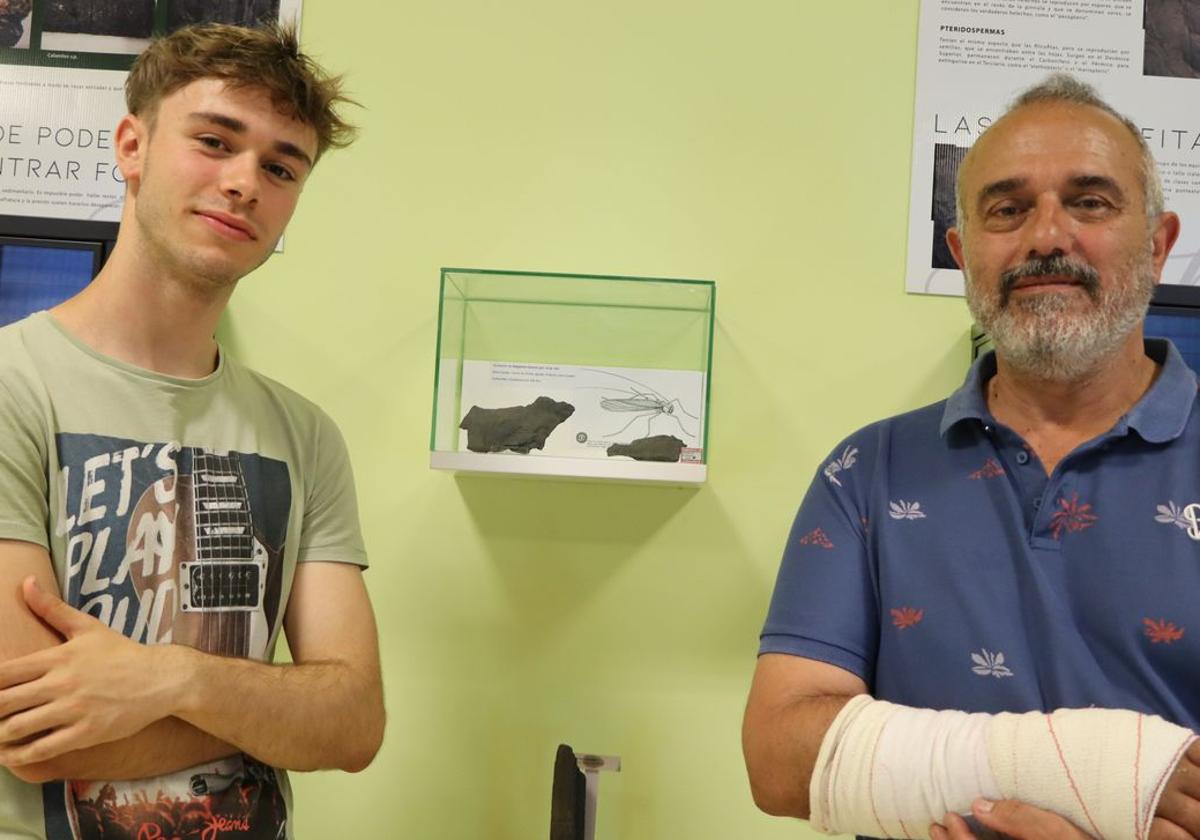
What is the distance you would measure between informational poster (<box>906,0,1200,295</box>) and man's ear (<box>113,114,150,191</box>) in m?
1.54

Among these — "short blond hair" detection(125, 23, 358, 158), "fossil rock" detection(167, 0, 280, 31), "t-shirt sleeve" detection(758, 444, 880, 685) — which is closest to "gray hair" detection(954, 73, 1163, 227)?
"t-shirt sleeve" detection(758, 444, 880, 685)

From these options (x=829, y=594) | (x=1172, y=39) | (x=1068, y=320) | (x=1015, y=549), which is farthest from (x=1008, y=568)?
(x=1172, y=39)

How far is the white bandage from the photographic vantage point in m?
1.18

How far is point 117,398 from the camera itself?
1.51 metres

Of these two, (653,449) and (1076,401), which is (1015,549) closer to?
(1076,401)

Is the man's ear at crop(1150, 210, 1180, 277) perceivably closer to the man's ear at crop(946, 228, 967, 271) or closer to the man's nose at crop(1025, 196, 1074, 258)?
the man's nose at crop(1025, 196, 1074, 258)

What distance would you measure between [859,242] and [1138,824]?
1.45 metres

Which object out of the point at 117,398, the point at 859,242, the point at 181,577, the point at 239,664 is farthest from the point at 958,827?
the point at 859,242

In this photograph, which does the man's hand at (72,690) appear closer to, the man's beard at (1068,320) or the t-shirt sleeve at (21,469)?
Result: the t-shirt sleeve at (21,469)

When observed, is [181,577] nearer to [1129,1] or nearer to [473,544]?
[473,544]

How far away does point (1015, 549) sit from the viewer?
149 cm

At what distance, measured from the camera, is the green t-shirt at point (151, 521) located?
1.39m

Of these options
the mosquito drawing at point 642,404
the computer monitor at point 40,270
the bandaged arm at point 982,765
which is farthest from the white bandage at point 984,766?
the computer monitor at point 40,270

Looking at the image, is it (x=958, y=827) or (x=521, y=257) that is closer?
(x=958, y=827)
